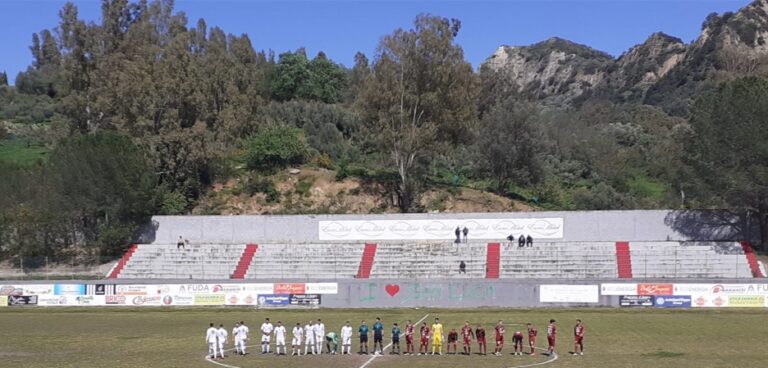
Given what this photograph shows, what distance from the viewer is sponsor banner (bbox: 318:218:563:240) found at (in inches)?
2953

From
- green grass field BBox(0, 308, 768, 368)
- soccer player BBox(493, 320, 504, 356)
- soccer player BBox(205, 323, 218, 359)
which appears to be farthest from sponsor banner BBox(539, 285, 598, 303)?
soccer player BBox(205, 323, 218, 359)

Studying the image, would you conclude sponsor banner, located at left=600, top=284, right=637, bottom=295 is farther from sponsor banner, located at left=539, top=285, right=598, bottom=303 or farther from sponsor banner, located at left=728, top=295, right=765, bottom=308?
sponsor banner, located at left=728, top=295, right=765, bottom=308

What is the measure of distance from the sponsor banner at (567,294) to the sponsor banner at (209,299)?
23.3m

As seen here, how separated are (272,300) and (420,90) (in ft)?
106

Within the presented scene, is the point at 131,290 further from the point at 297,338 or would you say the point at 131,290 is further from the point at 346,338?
the point at 346,338

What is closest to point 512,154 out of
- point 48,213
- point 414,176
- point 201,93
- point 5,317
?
point 414,176

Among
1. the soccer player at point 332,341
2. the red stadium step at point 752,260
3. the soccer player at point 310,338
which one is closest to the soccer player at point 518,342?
the soccer player at point 332,341

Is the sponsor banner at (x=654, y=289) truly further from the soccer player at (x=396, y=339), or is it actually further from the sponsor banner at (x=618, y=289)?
the soccer player at (x=396, y=339)

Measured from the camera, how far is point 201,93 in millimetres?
87688

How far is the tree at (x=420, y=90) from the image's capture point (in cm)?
8369

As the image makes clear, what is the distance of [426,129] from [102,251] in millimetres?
33198

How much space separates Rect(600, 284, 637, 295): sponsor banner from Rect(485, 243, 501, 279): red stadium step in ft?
38.4

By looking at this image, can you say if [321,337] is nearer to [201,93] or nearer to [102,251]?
[102,251]

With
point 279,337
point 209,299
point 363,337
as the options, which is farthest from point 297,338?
point 209,299
